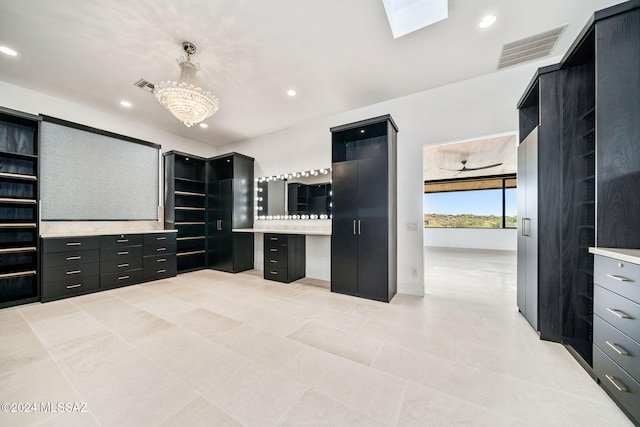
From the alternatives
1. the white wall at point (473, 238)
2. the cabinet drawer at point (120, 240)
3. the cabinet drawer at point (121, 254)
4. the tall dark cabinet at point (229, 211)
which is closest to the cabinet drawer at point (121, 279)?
the cabinet drawer at point (121, 254)

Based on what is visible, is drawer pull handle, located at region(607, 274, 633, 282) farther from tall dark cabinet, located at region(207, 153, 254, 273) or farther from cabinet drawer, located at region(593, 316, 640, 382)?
tall dark cabinet, located at region(207, 153, 254, 273)

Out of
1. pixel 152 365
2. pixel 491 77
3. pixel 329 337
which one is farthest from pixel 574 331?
pixel 152 365

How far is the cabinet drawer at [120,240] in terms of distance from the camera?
12.4ft

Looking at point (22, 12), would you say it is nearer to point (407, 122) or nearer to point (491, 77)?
point (407, 122)

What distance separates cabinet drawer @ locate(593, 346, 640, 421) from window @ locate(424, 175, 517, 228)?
7.73m

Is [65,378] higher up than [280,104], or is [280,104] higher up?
[280,104]

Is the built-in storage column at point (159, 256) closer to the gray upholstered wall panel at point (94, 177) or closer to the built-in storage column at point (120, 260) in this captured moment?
the built-in storage column at point (120, 260)

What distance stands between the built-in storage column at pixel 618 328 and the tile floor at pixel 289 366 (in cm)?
14

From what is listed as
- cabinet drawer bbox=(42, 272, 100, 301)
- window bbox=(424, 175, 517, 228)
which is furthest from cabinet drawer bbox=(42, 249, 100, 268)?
window bbox=(424, 175, 517, 228)

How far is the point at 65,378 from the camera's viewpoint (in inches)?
66.1

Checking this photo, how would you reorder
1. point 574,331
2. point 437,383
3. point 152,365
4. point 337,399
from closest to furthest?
point 337,399, point 437,383, point 152,365, point 574,331

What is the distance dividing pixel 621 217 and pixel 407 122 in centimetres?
273

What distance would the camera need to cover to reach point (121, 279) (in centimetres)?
392

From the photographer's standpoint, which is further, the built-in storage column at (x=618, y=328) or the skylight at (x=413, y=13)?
the skylight at (x=413, y=13)
